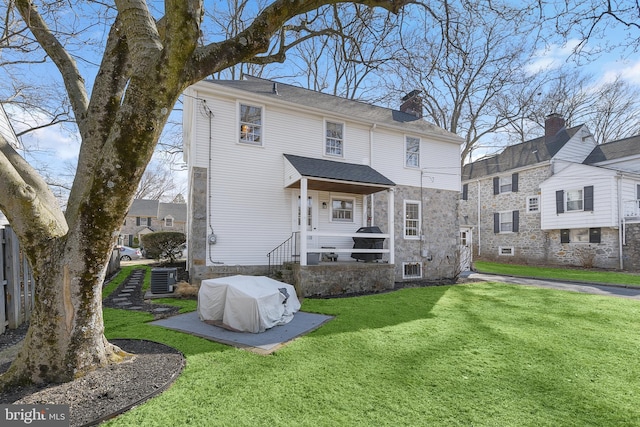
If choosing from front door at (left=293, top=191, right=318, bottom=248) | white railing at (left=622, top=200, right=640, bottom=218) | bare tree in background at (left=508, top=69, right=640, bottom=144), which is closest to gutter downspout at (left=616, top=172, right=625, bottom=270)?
white railing at (left=622, top=200, right=640, bottom=218)

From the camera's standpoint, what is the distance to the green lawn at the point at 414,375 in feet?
8.81

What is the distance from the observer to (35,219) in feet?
9.90

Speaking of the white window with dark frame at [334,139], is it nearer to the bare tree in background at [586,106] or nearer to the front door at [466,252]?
the front door at [466,252]

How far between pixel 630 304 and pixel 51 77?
1875 centimetres

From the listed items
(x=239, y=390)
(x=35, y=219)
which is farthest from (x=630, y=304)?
(x=35, y=219)

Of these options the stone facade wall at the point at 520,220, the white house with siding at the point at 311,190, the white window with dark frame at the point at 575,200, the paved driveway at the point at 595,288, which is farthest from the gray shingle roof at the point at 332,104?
the stone facade wall at the point at 520,220

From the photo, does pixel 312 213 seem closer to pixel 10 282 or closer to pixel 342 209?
pixel 342 209

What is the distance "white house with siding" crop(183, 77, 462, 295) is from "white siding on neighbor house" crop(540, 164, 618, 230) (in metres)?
8.30

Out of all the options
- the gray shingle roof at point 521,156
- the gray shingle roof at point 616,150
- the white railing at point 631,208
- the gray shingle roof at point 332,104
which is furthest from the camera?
the gray shingle roof at point 521,156

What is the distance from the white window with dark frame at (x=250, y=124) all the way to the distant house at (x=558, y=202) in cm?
1302

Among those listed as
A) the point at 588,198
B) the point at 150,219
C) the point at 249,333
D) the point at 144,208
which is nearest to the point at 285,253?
the point at 249,333

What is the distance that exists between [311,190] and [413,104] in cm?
771

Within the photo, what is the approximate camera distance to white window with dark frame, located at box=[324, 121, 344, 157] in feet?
35.6

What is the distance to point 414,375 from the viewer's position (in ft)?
11.4
